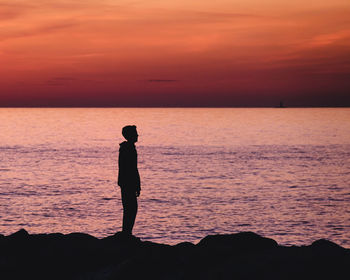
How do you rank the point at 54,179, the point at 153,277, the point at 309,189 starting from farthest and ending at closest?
the point at 54,179 → the point at 309,189 → the point at 153,277

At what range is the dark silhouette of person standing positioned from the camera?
11805 mm

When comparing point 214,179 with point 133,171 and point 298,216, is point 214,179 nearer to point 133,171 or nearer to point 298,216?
point 298,216

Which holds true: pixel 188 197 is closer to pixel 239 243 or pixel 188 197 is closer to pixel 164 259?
pixel 239 243

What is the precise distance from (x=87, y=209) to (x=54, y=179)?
→ 624 inches

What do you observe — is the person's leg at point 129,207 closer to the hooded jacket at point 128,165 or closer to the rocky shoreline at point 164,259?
the hooded jacket at point 128,165

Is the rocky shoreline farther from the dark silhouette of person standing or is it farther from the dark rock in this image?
the dark silhouette of person standing

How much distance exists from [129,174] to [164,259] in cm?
244

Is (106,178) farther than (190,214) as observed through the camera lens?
Yes

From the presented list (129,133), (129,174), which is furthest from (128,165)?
(129,133)

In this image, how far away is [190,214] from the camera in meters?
31.3

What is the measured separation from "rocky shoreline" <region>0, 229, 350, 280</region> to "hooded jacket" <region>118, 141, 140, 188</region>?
4.31 feet

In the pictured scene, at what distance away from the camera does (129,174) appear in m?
12.0

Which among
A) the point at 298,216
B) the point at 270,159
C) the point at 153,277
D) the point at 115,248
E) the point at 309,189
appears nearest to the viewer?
the point at 153,277

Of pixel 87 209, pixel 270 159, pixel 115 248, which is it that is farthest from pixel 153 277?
pixel 270 159
